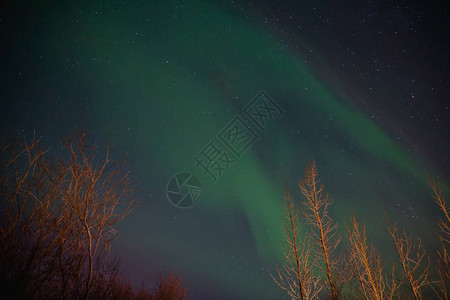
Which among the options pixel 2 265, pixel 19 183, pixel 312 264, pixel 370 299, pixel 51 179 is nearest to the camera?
pixel 2 265

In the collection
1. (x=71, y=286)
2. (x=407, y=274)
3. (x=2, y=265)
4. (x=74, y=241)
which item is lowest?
(x=407, y=274)

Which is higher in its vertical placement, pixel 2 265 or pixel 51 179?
pixel 51 179

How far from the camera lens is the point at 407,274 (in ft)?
27.3

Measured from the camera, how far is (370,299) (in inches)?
297

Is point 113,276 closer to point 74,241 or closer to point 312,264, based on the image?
point 74,241

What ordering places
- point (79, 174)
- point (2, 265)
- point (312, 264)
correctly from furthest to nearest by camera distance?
1. point (312, 264)
2. point (79, 174)
3. point (2, 265)

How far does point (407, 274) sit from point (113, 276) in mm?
10959

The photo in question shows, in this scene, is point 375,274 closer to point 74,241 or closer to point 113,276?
point 113,276

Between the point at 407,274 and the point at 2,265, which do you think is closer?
the point at 2,265

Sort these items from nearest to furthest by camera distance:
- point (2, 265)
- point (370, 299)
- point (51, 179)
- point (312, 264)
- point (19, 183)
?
point (2, 265)
point (19, 183)
point (51, 179)
point (312, 264)
point (370, 299)

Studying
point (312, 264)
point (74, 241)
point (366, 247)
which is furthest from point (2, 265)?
point (366, 247)

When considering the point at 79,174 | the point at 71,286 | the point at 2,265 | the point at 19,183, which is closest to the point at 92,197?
the point at 79,174

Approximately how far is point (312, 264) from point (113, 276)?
5604 millimetres

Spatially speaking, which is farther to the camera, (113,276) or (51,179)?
(113,276)
